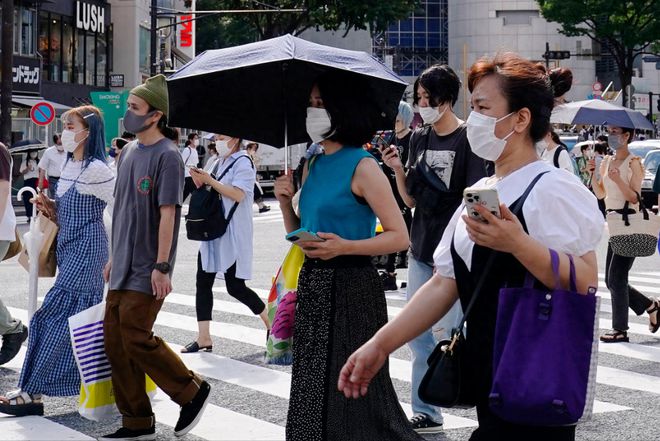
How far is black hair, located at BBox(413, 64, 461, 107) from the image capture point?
243 inches

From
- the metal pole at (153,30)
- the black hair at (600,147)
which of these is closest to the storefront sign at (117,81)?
the metal pole at (153,30)

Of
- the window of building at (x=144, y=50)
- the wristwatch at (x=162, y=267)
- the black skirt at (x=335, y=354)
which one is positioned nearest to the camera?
the black skirt at (x=335, y=354)

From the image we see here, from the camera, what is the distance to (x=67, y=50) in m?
46.9

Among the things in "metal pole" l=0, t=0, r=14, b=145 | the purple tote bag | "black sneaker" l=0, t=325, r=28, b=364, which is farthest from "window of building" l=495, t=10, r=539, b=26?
the purple tote bag

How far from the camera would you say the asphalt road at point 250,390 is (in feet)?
21.1

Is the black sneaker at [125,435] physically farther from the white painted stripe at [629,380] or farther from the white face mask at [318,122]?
the white painted stripe at [629,380]

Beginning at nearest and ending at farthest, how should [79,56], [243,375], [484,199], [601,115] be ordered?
[484,199], [243,375], [601,115], [79,56]

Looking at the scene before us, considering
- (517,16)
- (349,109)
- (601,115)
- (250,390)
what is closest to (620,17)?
(517,16)

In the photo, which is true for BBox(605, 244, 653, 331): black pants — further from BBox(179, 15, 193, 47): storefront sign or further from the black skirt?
BBox(179, 15, 193, 47): storefront sign

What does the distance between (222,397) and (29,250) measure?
145cm

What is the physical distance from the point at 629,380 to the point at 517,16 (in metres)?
95.9

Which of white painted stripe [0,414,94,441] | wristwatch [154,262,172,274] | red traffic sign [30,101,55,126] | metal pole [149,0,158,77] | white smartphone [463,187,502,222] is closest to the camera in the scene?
white smartphone [463,187,502,222]

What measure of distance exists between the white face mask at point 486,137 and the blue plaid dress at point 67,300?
399 cm

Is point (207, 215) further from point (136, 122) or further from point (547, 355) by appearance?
point (547, 355)
